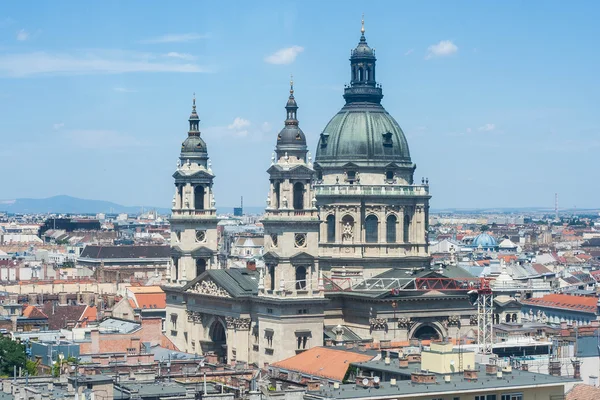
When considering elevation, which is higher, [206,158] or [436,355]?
[206,158]

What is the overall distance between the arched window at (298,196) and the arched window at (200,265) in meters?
19.9

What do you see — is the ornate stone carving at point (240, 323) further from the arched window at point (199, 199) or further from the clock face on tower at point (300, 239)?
the arched window at point (199, 199)

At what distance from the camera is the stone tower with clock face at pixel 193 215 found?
481ft

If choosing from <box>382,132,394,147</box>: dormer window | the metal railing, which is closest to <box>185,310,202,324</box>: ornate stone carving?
the metal railing

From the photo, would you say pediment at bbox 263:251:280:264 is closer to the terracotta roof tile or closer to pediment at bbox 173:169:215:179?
pediment at bbox 173:169:215:179

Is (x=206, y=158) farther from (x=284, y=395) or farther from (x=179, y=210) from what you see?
(x=284, y=395)

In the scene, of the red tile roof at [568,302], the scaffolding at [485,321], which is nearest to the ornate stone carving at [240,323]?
the scaffolding at [485,321]

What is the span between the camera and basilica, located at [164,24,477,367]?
12975 cm

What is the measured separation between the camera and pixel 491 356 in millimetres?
99875

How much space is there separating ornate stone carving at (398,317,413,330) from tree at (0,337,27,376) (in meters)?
31.2

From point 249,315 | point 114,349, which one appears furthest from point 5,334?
point 249,315

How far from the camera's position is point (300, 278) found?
129875 millimetres

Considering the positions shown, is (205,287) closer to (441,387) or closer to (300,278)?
(300,278)

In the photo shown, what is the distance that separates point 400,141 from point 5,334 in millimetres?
37091
